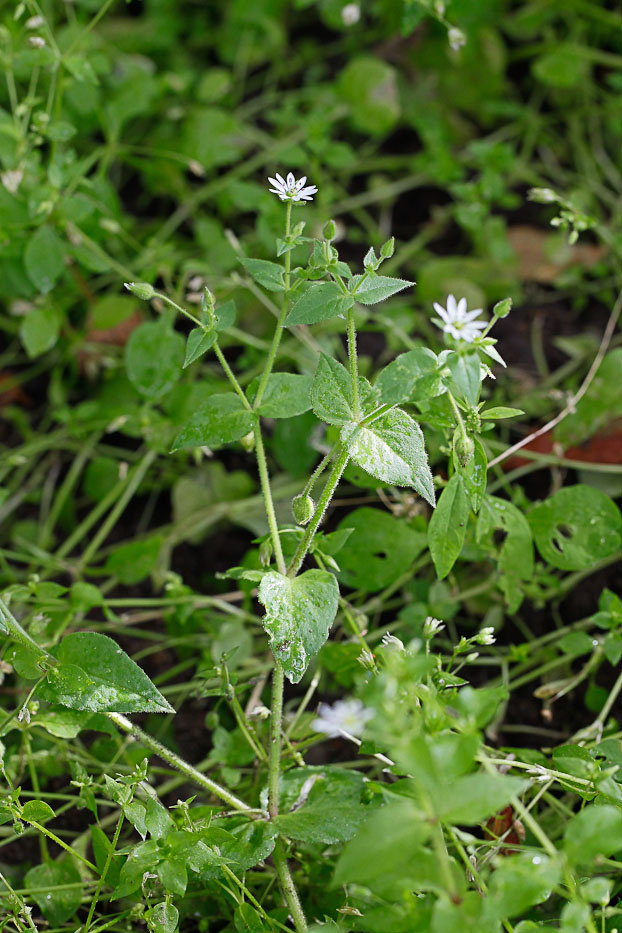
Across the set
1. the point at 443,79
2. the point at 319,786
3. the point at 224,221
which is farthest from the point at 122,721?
the point at 443,79

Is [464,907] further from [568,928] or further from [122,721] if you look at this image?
[122,721]

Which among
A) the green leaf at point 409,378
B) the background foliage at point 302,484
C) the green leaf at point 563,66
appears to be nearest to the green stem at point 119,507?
the background foliage at point 302,484

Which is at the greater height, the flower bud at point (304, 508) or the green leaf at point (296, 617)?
the flower bud at point (304, 508)

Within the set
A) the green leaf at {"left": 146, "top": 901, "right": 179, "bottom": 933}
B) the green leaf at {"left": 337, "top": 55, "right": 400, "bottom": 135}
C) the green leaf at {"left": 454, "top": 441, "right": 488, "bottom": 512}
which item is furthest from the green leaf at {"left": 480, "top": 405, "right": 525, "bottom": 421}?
the green leaf at {"left": 337, "top": 55, "right": 400, "bottom": 135}

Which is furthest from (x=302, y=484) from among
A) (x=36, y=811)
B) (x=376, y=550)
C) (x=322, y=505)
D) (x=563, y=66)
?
(x=563, y=66)

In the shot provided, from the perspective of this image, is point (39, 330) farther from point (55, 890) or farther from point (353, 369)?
point (55, 890)

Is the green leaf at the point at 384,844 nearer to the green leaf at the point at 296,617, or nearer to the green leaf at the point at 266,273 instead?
the green leaf at the point at 296,617
